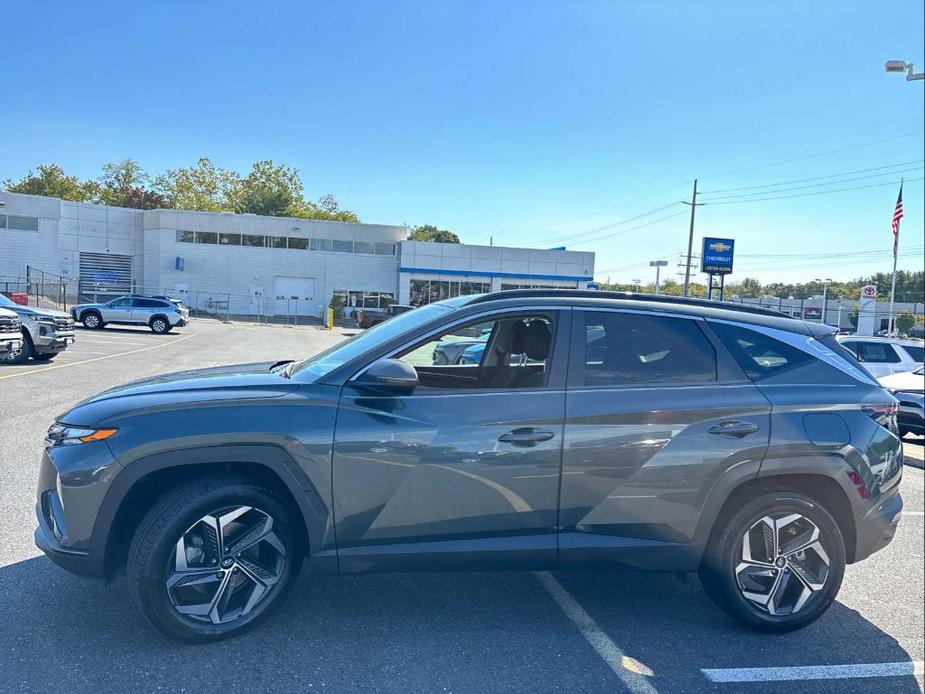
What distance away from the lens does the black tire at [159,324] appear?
1072 inches

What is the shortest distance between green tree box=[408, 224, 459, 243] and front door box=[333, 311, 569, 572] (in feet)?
290

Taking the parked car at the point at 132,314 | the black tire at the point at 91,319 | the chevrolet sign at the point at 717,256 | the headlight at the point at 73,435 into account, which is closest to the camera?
the headlight at the point at 73,435

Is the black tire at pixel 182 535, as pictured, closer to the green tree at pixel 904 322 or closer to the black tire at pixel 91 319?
the black tire at pixel 91 319

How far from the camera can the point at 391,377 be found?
3.06 m

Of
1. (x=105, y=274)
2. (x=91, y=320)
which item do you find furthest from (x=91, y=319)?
(x=105, y=274)

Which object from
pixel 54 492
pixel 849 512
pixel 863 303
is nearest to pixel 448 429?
pixel 54 492

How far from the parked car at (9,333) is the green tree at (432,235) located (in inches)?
3128

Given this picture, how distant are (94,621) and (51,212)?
5053 centimetres

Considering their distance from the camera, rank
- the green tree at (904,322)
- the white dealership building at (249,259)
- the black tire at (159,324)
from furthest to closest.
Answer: the green tree at (904,322)
the white dealership building at (249,259)
the black tire at (159,324)

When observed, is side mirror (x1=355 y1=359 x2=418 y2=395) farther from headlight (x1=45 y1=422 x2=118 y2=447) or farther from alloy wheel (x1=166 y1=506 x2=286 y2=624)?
headlight (x1=45 y1=422 x2=118 y2=447)

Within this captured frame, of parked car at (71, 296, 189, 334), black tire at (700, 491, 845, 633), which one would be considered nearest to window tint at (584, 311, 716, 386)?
black tire at (700, 491, 845, 633)

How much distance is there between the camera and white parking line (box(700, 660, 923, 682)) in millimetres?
3074

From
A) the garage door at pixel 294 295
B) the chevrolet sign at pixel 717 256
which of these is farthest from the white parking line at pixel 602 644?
the garage door at pixel 294 295

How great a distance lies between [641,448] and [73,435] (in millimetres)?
2788
